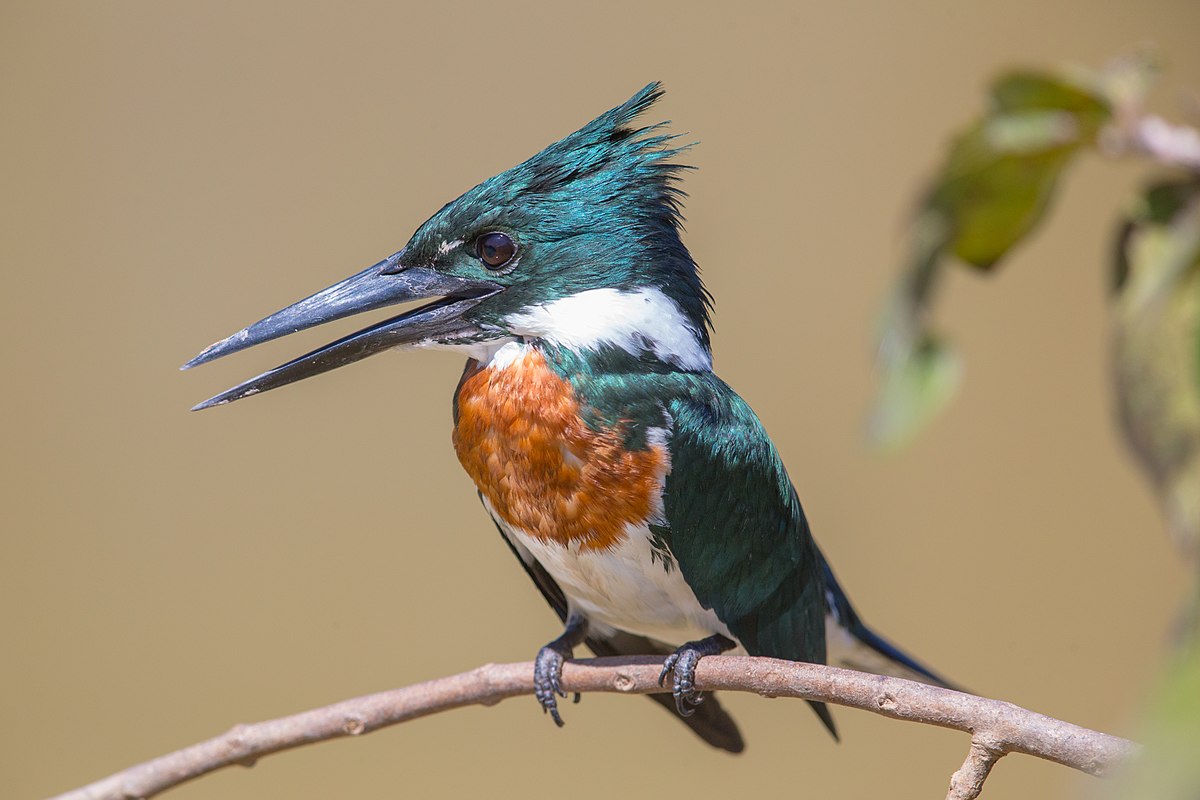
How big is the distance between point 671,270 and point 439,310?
232mm

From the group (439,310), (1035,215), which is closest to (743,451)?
(439,310)

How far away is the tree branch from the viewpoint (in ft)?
2.32

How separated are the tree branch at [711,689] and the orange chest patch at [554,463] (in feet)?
0.46

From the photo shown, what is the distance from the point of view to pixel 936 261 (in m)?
0.25

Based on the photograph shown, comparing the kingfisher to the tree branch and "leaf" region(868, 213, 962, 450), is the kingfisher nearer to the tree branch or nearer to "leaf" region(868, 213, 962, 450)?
the tree branch

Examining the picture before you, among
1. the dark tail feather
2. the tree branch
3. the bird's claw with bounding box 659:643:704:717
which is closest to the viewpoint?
the tree branch

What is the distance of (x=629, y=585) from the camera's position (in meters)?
1.06

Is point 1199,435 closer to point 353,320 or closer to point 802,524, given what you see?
point 802,524

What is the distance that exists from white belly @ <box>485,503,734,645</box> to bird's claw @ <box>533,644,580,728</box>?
0.07m

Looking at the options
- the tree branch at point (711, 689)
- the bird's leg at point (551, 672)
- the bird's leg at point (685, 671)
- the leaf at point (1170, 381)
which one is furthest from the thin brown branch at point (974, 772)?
the leaf at point (1170, 381)

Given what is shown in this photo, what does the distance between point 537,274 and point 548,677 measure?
0.41 metres

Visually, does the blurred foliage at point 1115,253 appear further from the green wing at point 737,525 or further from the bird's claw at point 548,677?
the bird's claw at point 548,677

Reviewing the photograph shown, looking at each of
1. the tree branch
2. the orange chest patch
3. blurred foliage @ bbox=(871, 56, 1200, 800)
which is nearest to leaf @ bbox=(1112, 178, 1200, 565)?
blurred foliage @ bbox=(871, 56, 1200, 800)

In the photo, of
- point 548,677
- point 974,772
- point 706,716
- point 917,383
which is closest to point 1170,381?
point 917,383
